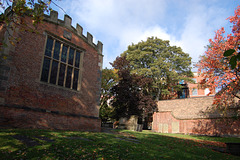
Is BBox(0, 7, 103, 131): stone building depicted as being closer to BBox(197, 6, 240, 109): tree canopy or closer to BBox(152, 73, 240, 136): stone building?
BBox(197, 6, 240, 109): tree canopy

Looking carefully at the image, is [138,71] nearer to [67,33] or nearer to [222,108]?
[222,108]

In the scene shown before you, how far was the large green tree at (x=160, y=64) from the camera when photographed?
3234 centimetres

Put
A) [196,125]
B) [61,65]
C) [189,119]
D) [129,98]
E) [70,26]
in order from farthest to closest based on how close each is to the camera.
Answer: [129,98] → [189,119] → [196,125] → [70,26] → [61,65]

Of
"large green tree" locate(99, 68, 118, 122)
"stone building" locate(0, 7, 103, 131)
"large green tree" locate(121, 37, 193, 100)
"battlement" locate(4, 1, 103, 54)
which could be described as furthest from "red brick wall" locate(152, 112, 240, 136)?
"battlement" locate(4, 1, 103, 54)

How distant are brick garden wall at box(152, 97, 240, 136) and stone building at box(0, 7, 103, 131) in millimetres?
15608

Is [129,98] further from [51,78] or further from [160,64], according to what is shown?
[51,78]

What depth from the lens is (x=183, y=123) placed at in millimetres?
25891

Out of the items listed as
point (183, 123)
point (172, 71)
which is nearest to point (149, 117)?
point (183, 123)

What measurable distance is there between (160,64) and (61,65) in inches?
874

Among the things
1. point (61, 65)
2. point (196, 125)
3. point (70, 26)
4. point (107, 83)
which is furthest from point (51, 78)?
point (196, 125)

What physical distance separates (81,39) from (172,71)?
21.9 metres

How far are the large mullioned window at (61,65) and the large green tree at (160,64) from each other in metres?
19.0

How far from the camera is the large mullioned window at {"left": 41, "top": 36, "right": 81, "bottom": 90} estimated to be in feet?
41.4

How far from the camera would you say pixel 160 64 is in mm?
32312
